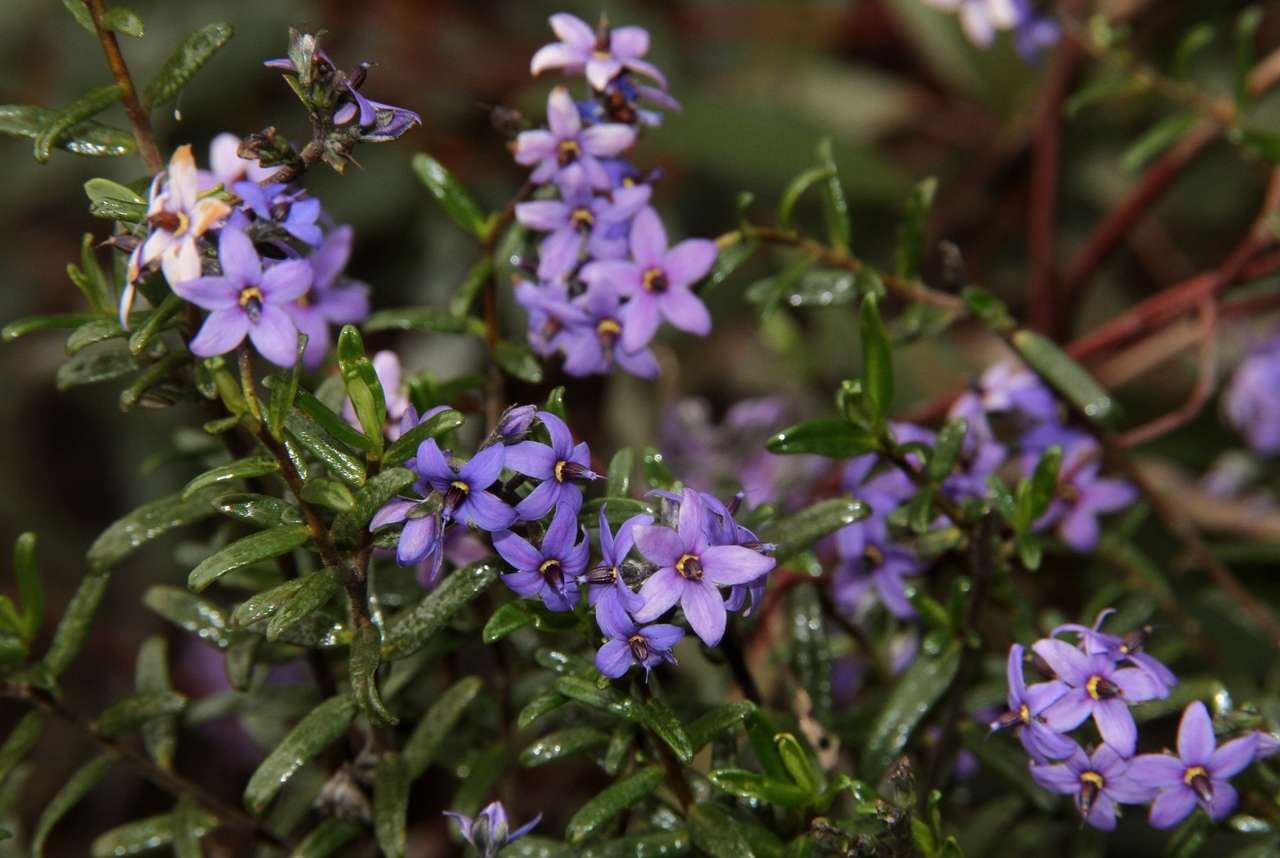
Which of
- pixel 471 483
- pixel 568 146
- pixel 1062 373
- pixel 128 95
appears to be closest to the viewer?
pixel 471 483

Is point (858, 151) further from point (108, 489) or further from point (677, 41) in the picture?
point (108, 489)

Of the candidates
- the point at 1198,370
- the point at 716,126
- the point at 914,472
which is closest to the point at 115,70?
the point at 914,472

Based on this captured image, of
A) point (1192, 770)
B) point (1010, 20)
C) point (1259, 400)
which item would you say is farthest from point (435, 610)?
point (1259, 400)

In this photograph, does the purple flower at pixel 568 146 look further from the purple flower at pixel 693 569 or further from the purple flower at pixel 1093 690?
the purple flower at pixel 1093 690

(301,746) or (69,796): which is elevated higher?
(301,746)

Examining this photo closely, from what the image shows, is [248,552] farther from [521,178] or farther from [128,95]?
[521,178]
